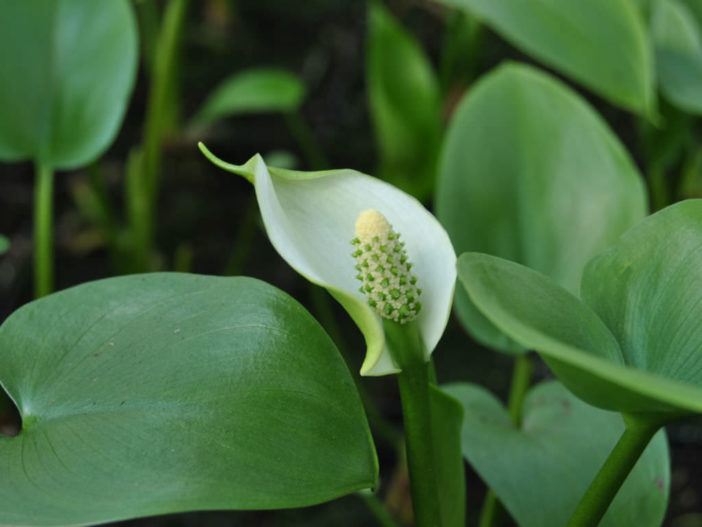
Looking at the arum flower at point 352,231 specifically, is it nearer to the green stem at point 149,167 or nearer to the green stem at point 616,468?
the green stem at point 616,468

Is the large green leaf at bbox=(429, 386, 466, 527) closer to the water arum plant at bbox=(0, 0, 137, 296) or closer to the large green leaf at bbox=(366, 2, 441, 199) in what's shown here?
the water arum plant at bbox=(0, 0, 137, 296)

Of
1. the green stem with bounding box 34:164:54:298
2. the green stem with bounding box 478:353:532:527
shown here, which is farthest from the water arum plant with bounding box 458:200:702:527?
the green stem with bounding box 34:164:54:298

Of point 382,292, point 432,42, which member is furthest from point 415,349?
point 432,42

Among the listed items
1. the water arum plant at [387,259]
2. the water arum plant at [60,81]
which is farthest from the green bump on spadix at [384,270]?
the water arum plant at [60,81]

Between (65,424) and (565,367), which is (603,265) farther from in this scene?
(65,424)

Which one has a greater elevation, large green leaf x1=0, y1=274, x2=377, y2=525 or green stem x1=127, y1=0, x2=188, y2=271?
large green leaf x1=0, y1=274, x2=377, y2=525
